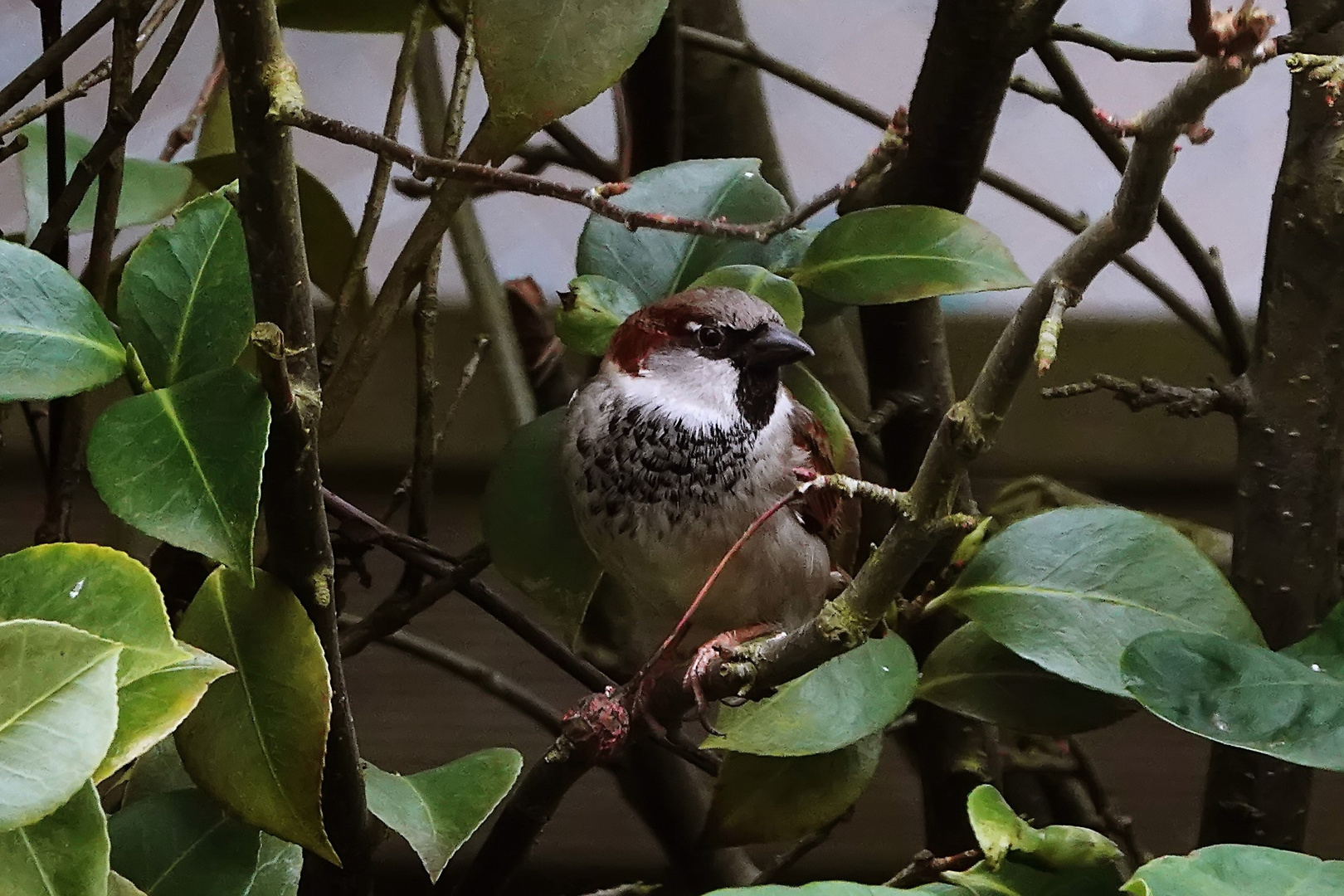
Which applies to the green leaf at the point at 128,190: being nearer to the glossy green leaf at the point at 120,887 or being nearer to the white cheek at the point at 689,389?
the white cheek at the point at 689,389

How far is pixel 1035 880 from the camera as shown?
0.43m

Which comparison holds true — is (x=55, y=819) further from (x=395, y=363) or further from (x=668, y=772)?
(x=395, y=363)

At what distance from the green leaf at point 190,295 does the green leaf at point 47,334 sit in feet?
0.08

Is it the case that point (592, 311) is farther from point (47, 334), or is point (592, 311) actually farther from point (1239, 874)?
point (1239, 874)

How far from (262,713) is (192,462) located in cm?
11

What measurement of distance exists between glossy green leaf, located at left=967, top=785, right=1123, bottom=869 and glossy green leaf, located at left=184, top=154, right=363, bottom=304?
474 millimetres

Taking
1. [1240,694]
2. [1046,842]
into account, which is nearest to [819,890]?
[1046,842]

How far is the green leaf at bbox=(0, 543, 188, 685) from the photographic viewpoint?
1.23ft

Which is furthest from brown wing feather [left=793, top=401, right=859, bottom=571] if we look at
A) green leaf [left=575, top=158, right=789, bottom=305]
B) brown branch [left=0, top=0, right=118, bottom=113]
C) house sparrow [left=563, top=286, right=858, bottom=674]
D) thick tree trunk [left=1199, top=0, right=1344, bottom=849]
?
brown branch [left=0, top=0, right=118, bottom=113]

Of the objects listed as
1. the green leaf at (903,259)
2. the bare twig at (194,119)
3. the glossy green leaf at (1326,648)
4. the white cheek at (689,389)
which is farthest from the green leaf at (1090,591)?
the bare twig at (194,119)

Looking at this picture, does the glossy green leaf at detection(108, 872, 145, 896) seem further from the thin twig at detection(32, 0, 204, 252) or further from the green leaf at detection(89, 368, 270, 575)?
the thin twig at detection(32, 0, 204, 252)

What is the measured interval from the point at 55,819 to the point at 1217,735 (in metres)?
0.41

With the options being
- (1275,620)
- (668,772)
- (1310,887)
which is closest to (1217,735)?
(1310,887)

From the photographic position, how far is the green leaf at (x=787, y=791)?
600 millimetres
